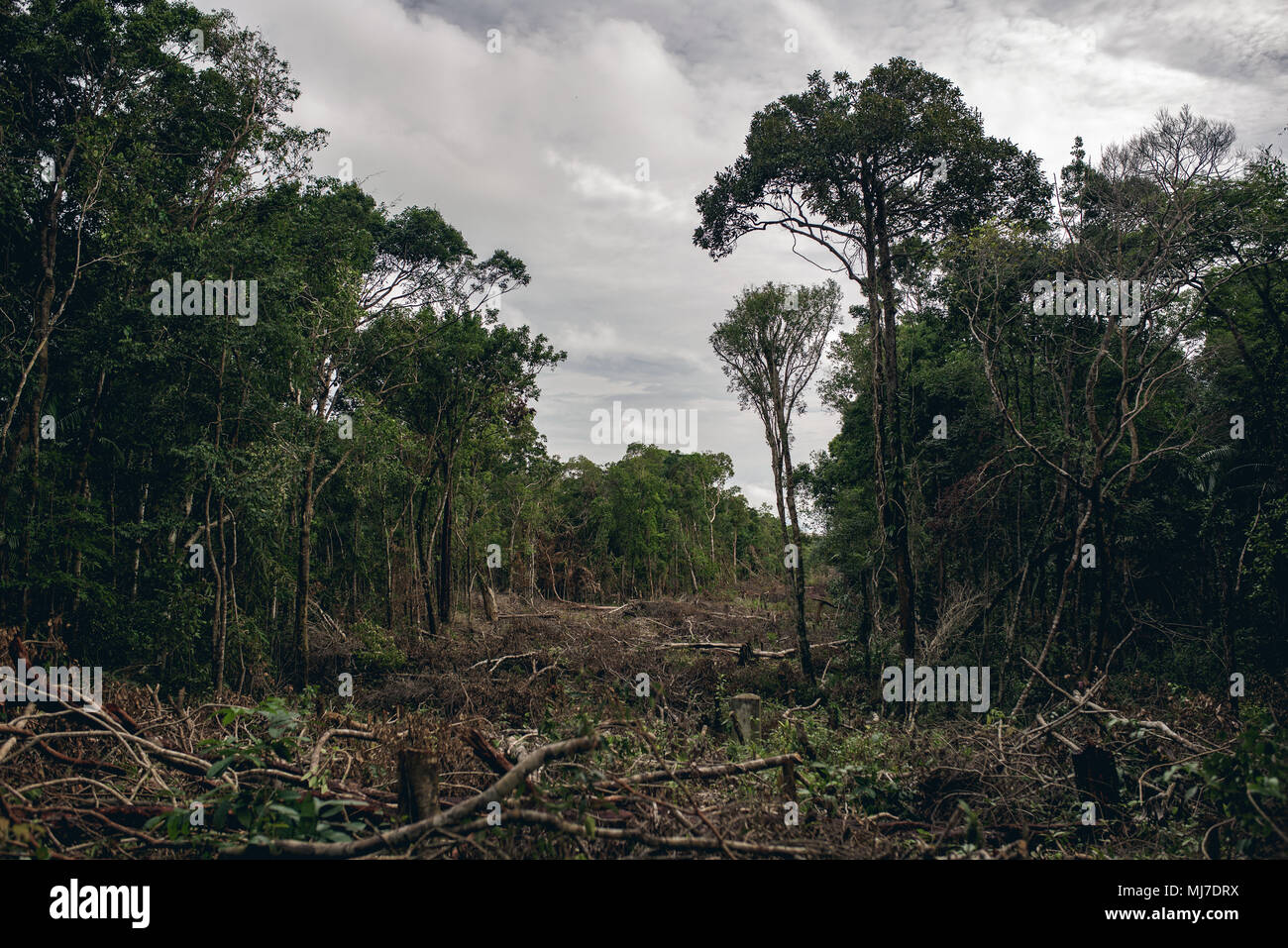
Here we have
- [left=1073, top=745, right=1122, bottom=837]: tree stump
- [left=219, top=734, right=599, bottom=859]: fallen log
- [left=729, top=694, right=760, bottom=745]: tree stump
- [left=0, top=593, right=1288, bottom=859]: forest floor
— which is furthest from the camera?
[left=729, top=694, right=760, bottom=745]: tree stump

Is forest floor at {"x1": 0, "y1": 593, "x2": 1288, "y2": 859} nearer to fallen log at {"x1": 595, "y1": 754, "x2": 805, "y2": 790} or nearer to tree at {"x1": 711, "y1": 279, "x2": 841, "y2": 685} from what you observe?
fallen log at {"x1": 595, "y1": 754, "x2": 805, "y2": 790}

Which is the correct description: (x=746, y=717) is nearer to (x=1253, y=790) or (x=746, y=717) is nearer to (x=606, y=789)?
(x=606, y=789)

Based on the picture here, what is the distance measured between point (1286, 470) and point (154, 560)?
21.0m

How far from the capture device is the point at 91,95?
36.4ft

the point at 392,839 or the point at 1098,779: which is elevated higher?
the point at 392,839

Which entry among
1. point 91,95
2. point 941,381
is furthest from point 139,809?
point 941,381

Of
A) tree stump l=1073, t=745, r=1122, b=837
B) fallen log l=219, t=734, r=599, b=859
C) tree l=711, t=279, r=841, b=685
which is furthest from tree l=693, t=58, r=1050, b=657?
fallen log l=219, t=734, r=599, b=859

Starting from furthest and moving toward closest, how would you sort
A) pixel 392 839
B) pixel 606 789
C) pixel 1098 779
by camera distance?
pixel 1098 779 → pixel 606 789 → pixel 392 839

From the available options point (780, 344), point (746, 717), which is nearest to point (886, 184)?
point (780, 344)

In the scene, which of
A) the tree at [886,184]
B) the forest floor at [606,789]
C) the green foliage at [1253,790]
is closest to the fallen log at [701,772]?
the forest floor at [606,789]

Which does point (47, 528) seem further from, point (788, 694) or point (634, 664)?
point (788, 694)

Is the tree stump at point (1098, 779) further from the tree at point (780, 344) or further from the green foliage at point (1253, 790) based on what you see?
the tree at point (780, 344)

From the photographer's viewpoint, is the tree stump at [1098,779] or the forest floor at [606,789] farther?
the tree stump at [1098,779]
